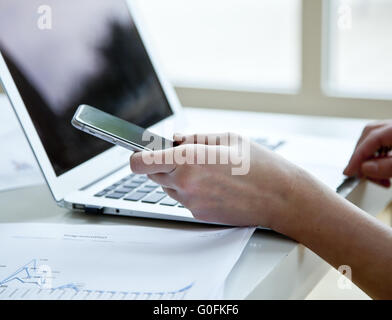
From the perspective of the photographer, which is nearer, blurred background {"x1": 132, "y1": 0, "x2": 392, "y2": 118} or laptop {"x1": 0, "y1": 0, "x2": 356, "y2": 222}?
laptop {"x1": 0, "y1": 0, "x2": 356, "y2": 222}

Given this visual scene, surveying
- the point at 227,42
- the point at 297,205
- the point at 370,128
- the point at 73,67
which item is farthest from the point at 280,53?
the point at 297,205

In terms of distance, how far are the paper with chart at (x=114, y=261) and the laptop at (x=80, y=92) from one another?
5 centimetres

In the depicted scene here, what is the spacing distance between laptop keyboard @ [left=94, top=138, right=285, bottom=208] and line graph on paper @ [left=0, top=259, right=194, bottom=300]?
6.3 inches

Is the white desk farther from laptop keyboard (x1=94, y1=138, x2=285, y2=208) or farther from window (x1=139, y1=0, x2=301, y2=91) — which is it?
window (x1=139, y1=0, x2=301, y2=91)

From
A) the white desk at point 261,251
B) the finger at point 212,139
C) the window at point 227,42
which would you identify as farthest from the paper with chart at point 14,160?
the window at point 227,42

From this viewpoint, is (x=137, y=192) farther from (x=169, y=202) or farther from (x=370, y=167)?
(x=370, y=167)

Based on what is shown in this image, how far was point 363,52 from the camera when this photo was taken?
1.68 m

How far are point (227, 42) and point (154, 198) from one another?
4.14ft

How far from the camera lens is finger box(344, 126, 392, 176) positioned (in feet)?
2.64

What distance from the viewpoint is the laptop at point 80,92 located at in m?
0.70

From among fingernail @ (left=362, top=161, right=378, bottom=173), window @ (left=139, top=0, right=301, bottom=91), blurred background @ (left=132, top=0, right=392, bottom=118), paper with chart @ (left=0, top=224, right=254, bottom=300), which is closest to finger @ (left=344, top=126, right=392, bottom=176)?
fingernail @ (left=362, top=161, right=378, bottom=173)
